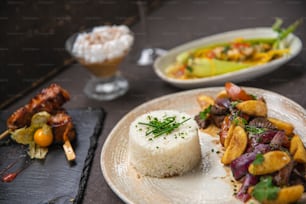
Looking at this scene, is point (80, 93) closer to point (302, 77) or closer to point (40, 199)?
point (40, 199)

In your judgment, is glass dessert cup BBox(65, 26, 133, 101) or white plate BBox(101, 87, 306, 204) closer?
white plate BBox(101, 87, 306, 204)

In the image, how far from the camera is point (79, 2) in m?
4.17

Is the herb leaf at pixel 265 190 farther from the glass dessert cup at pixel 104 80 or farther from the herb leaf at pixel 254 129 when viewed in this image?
the glass dessert cup at pixel 104 80

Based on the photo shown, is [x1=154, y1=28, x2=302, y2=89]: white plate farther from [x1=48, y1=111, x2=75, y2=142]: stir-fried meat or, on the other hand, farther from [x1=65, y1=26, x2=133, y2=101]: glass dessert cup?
[x1=48, y1=111, x2=75, y2=142]: stir-fried meat

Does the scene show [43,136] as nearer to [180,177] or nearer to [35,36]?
[180,177]

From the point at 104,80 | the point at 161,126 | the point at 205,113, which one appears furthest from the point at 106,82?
the point at 161,126

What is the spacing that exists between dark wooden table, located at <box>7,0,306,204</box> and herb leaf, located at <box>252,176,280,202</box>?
0.74 metres

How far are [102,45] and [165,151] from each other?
1.20m

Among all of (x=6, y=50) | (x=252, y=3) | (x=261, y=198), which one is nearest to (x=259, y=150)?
(x=261, y=198)

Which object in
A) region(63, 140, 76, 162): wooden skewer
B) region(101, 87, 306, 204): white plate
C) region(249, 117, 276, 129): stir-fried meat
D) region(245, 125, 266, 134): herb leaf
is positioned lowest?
region(63, 140, 76, 162): wooden skewer

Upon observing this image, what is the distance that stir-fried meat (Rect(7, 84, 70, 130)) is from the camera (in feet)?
9.41

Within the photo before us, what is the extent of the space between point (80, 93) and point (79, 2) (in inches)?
39.4

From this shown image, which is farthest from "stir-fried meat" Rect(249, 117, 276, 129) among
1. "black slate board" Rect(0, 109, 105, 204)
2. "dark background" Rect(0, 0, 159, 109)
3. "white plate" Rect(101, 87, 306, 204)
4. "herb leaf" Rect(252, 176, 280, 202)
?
"dark background" Rect(0, 0, 159, 109)

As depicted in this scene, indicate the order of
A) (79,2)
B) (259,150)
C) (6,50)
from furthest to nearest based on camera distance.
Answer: (79,2) < (6,50) < (259,150)
